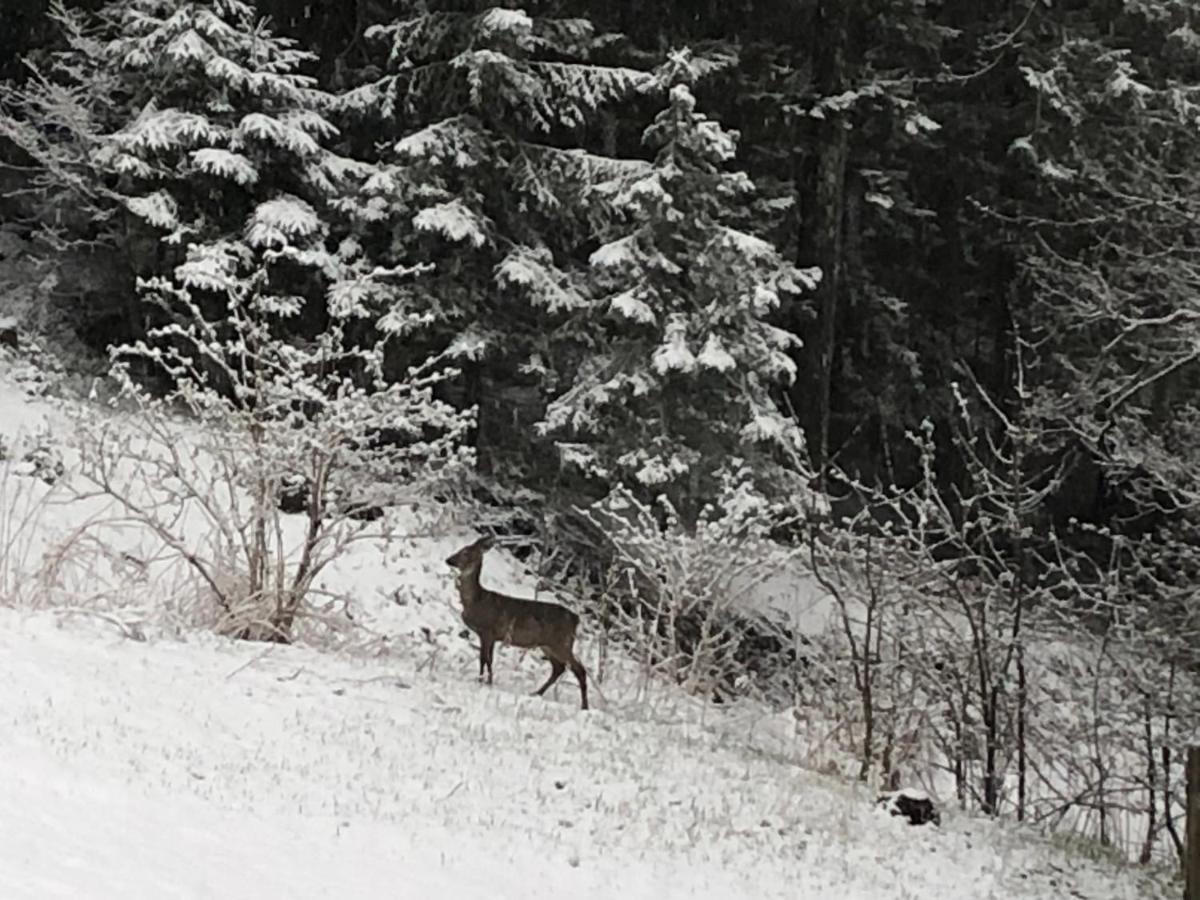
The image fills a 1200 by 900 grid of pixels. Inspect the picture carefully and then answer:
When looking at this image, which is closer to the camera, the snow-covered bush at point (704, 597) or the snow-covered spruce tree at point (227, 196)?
the snow-covered bush at point (704, 597)

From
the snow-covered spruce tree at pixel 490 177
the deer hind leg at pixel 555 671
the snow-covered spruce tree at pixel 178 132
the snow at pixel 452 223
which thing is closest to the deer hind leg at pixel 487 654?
the deer hind leg at pixel 555 671

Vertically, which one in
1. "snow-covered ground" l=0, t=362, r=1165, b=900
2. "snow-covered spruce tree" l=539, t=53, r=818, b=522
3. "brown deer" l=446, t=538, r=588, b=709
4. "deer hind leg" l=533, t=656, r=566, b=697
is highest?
"snow-covered spruce tree" l=539, t=53, r=818, b=522

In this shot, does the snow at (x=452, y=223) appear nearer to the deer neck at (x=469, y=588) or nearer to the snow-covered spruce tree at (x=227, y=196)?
the snow-covered spruce tree at (x=227, y=196)

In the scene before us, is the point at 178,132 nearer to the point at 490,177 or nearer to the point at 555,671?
the point at 490,177

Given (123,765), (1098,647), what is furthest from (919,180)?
(123,765)

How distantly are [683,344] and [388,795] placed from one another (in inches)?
342

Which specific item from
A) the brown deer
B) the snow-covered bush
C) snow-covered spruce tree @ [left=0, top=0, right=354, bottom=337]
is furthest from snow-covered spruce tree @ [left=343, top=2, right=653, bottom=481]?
the brown deer

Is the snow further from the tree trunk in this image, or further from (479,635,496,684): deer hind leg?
(479,635,496,684): deer hind leg

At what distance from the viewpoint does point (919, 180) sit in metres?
23.0

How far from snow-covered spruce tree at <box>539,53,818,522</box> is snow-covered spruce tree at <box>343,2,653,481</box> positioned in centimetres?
87

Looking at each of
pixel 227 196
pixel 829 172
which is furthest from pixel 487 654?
pixel 829 172

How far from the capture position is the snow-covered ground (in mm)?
4672

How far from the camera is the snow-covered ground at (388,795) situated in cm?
467

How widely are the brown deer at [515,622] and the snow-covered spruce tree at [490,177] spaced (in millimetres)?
6288
